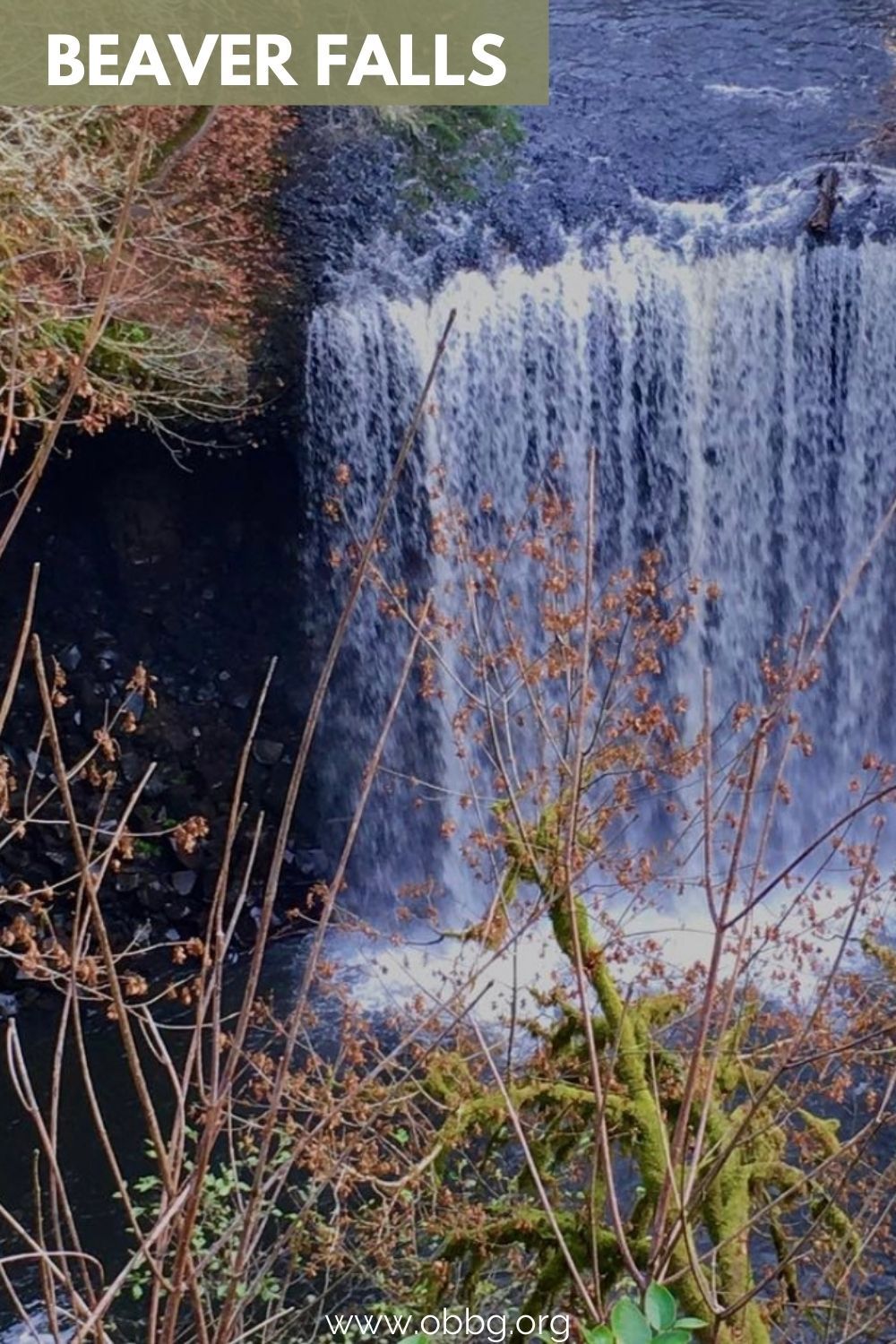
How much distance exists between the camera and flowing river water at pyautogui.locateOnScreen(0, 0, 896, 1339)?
841 centimetres

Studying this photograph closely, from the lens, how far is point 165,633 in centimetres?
855

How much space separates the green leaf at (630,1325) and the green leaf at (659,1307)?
12 millimetres

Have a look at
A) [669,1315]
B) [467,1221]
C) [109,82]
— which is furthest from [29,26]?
[669,1315]

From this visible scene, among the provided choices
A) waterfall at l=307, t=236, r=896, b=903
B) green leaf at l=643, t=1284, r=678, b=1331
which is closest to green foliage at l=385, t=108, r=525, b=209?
waterfall at l=307, t=236, r=896, b=903

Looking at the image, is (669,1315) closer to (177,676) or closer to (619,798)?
(619,798)

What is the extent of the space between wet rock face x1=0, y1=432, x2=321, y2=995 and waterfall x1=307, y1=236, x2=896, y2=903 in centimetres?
54

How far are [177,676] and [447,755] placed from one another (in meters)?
1.70

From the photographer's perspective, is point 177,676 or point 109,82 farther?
point 177,676

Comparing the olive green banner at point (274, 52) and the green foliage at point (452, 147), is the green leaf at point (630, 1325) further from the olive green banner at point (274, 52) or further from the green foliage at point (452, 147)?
the green foliage at point (452, 147)

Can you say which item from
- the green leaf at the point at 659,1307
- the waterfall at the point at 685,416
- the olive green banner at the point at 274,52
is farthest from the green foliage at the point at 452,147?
the green leaf at the point at 659,1307

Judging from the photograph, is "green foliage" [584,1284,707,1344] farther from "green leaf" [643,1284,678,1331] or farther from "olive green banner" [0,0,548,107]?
"olive green banner" [0,0,548,107]

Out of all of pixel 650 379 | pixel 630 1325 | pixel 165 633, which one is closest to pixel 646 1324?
pixel 630 1325

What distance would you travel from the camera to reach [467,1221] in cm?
387

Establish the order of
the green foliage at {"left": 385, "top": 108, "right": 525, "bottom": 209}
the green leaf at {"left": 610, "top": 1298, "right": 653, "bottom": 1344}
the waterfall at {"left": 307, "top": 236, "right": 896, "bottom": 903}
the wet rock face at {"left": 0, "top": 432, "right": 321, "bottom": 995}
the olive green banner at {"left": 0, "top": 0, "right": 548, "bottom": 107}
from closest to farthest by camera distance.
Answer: the green leaf at {"left": 610, "top": 1298, "right": 653, "bottom": 1344}, the olive green banner at {"left": 0, "top": 0, "right": 548, "bottom": 107}, the wet rock face at {"left": 0, "top": 432, "right": 321, "bottom": 995}, the waterfall at {"left": 307, "top": 236, "right": 896, "bottom": 903}, the green foliage at {"left": 385, "top": 108, "right": 525, "bottom": 209}
